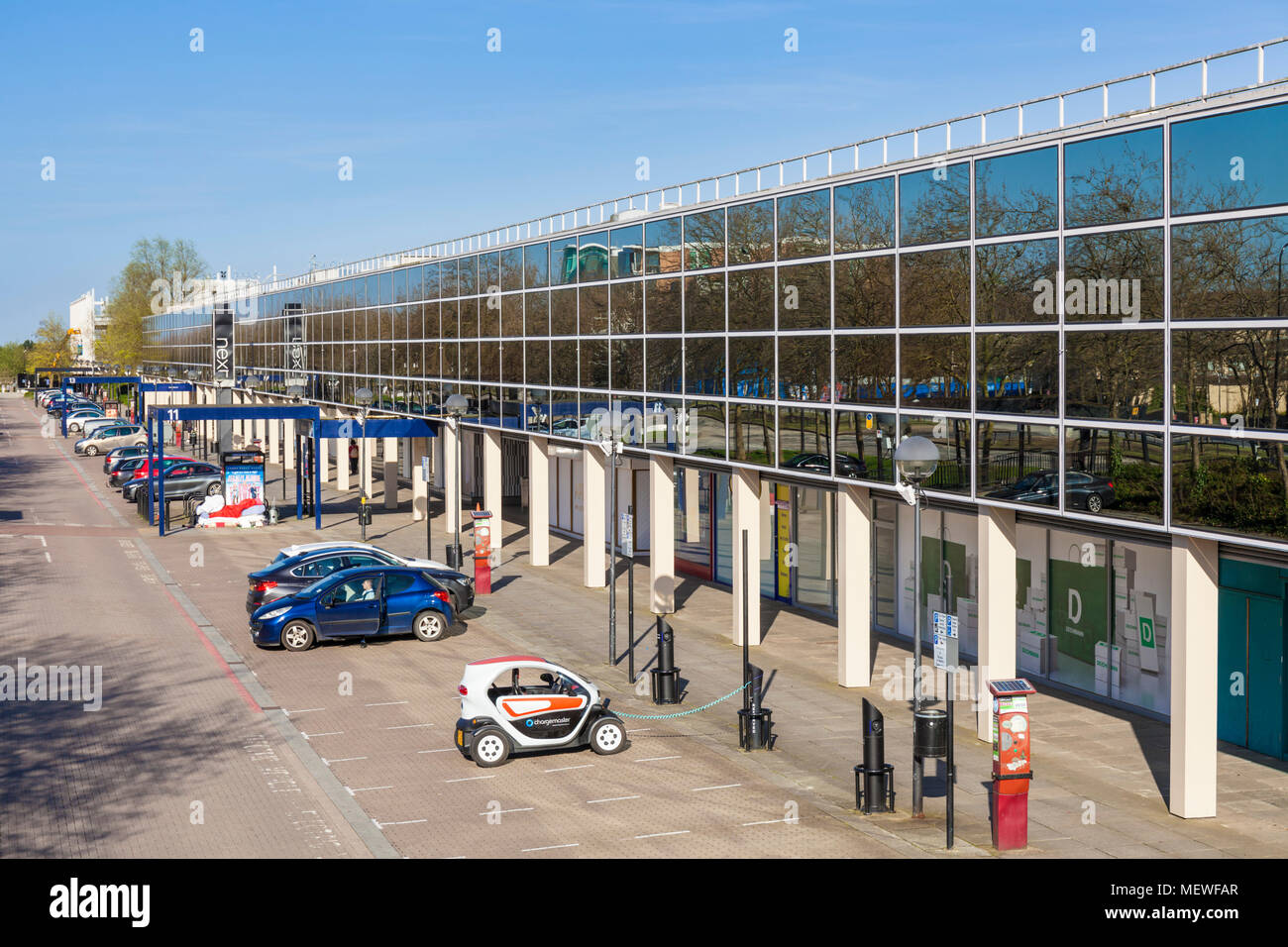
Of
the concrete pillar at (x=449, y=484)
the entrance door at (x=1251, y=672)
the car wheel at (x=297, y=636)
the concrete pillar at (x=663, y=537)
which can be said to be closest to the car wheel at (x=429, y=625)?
the car wheel at (x=297, y=636)

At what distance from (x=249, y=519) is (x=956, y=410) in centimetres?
3078

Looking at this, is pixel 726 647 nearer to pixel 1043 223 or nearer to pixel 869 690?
pixel 869 690

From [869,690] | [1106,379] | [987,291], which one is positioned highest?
[987,291]

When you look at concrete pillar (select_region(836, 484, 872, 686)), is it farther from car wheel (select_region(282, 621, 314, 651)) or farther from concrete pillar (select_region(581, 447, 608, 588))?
concrete pillar (select_region(581, 447, 608, 588))

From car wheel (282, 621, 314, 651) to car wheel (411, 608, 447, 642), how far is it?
2.01 m

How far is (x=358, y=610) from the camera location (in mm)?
24656

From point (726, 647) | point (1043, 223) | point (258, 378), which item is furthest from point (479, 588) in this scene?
point (258, 378)

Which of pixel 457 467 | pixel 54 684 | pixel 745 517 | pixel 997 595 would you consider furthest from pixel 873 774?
pixel 457 467

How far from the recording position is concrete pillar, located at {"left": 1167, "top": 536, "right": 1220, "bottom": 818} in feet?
49.7

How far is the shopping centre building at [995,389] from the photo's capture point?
14758mm

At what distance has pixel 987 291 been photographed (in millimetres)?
18297

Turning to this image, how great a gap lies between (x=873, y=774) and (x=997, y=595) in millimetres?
4564

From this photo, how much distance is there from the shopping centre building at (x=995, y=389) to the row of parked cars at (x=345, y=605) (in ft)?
19.9

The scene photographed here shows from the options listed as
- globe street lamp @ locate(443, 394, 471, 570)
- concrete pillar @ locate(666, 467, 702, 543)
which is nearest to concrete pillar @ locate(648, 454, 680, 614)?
concrete pillar @ locate(666, 467, 702, 543)
